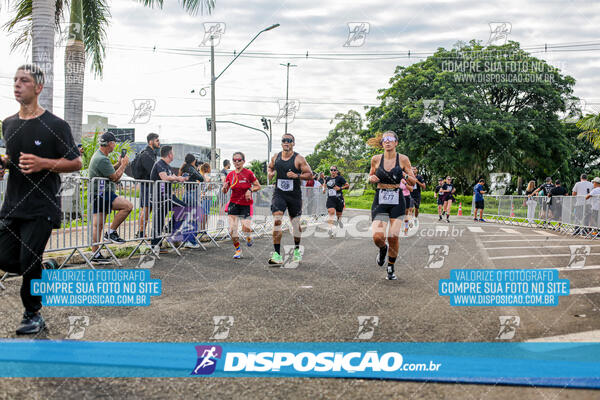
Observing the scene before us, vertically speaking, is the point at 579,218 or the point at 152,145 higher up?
the point at 152,145

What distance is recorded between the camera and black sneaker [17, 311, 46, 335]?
13.3 ft

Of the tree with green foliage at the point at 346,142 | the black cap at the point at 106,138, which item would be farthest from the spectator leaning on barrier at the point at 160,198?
the tree with green foliage at the point at 346,142

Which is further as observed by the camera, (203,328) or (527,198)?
(527,198)

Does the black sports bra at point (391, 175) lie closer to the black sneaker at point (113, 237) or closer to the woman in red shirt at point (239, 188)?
the woman in red shirt at point (239, 188)

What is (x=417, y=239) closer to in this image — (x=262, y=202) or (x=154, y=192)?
(x=262, y=202)

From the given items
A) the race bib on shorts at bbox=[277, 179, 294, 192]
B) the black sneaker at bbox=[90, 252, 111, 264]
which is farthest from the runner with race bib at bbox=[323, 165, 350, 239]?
the black sneaker at bbox=[90, 252, 111, 264]

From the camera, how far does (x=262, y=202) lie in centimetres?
1484

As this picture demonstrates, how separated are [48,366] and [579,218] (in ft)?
53.3

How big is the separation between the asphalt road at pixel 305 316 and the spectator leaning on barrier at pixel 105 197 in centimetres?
59

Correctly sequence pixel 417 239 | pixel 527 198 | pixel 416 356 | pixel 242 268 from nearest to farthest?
pixel 416 356 → pixel 242 268 → pixel 417 239 → pixel 527 198

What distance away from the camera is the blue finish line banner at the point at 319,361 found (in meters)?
3.19

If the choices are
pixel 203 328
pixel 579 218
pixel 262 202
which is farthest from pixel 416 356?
pixel 579 218

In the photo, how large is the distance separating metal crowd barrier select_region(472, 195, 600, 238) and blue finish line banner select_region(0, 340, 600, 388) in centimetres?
1289

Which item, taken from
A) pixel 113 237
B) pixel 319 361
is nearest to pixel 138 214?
pixel 113 237
